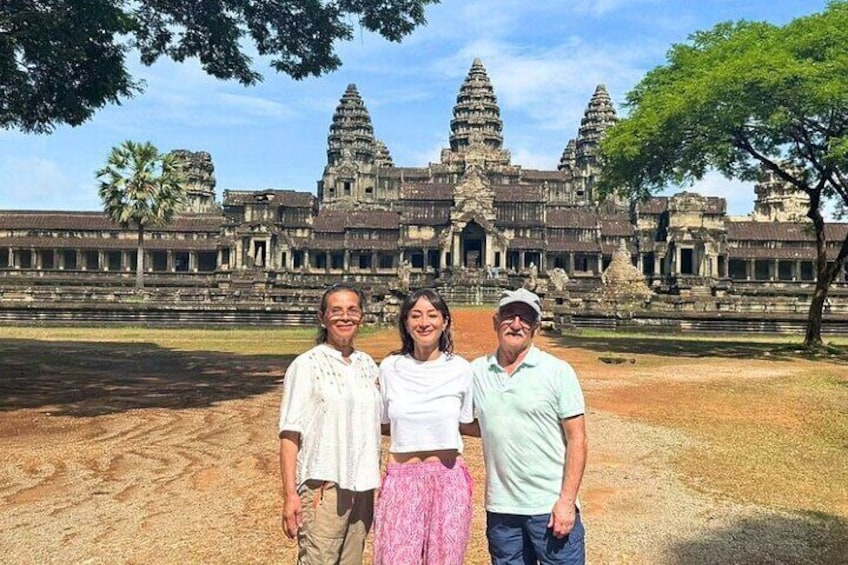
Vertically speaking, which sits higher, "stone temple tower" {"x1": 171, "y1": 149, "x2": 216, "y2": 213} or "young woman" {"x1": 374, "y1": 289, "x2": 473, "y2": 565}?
"stone temple tower" {"x1": 171, "y1": 149, "x2": 216, "y2": 213}

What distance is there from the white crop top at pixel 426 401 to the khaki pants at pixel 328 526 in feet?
1.29

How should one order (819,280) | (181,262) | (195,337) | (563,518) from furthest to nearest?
(181,262), (195,337), (819,280), (563,518)

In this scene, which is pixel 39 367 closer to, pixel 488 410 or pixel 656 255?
pixel 488 410

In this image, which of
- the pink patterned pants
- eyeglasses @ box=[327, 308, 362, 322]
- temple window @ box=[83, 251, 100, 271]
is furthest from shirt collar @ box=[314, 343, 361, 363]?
temple window @ box=[83, 251, 100, 271]

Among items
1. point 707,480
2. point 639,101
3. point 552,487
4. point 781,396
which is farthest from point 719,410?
point 639,101

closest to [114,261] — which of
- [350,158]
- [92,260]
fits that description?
[92,260]

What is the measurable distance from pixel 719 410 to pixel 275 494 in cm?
806

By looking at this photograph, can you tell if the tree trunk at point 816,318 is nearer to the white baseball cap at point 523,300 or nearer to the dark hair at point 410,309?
the white baseball cap at point 523,300

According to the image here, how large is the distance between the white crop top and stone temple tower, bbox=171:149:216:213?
82222 mm

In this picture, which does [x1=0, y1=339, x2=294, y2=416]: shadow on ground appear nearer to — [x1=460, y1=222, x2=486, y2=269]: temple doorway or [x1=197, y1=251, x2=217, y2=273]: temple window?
[x1=460, y1=222, x2=486, y2=269]: temple doorway

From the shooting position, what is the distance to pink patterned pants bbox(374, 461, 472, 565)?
3.30 m

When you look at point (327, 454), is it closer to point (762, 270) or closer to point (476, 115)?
point (762, 270)

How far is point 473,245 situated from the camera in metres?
62.1

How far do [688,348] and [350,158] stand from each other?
67.2 metres
